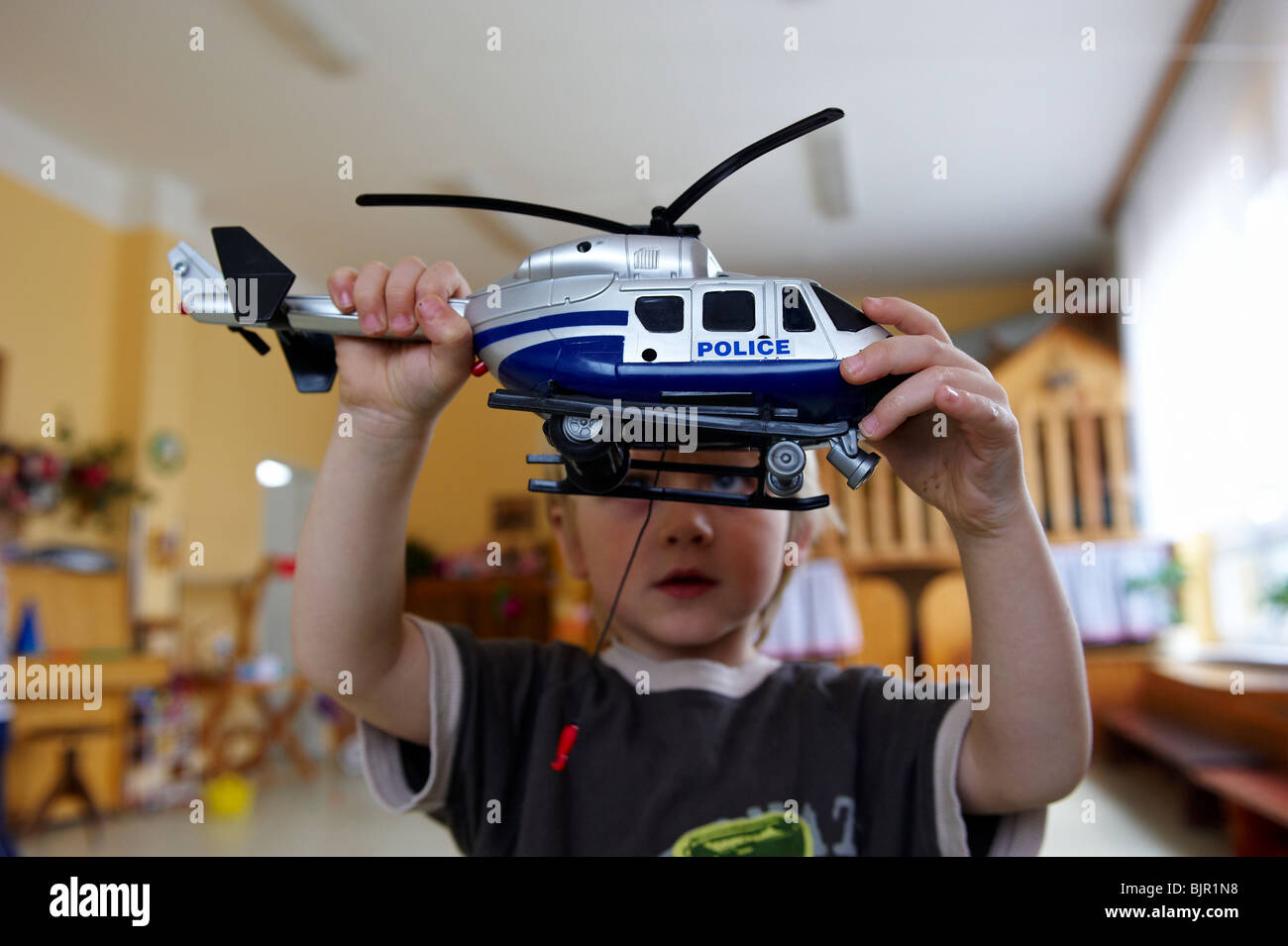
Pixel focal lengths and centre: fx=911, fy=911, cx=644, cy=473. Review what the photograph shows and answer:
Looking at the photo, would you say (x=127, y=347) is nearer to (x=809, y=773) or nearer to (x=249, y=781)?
(x=249, y=781)

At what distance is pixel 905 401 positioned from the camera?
0.30m

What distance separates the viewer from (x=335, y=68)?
2088 millimetres

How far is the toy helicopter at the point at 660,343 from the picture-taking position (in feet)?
0.88

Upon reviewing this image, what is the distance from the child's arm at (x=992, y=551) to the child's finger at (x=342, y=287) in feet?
0.64

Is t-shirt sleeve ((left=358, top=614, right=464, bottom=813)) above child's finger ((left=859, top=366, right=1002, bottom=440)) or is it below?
below

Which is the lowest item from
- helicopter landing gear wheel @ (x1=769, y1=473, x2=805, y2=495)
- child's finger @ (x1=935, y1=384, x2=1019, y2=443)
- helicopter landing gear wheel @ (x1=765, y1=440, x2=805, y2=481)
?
helicopter landing gear wheel @ (x1=769, y1=473, x2=805, y2=495)

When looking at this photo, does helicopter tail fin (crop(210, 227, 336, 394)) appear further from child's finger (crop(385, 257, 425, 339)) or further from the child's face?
the child's face

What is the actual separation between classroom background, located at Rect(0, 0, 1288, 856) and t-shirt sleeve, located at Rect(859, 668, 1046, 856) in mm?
349

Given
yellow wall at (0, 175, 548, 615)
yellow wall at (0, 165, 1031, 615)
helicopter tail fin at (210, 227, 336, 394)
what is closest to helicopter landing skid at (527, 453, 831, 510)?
helicopter tail fin at (210, 227, 336, 394)

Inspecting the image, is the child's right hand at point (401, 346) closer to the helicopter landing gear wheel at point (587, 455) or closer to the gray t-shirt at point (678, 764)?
the helicopter landing gear wheel at point (587, 455)

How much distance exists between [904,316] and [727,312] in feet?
0.30

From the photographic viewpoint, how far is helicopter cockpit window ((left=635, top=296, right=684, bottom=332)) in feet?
0.89

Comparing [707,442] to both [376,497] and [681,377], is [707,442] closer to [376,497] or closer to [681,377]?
[681,377]

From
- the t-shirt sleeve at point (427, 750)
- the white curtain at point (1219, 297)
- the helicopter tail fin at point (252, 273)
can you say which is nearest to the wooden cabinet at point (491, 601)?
the white curtain at point (1219, 297)
